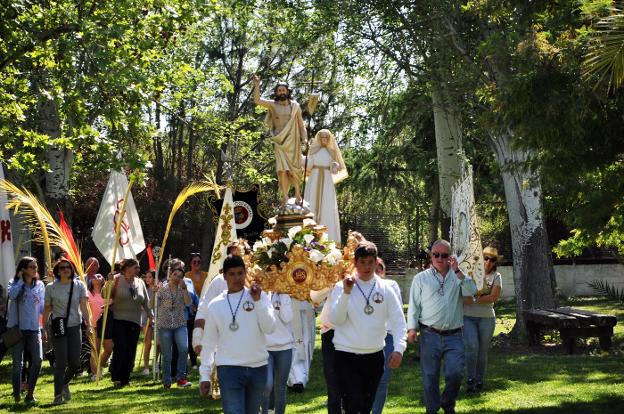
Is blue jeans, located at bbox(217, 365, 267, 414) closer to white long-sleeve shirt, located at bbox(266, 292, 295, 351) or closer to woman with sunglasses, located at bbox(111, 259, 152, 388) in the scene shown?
white long-sleeve shirt, located at bbox(266, 292, 295, 351)

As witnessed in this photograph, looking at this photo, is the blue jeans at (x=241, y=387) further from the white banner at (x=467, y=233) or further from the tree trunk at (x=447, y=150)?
the tree trunk at (x=447, y=150)

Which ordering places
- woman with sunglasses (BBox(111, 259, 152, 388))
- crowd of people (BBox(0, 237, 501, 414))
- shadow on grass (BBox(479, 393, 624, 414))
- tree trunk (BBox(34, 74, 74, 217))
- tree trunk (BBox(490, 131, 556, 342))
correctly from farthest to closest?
tree trunk (BBox(34, 74, 74, 217)) < tree trunk (BBox(490, 131, 556, 342)) < woman with sunglasses (BBox(111, 259, 152, 388)) < shadow on grass (BBox(479, 393, 624, 414)) < crowd of people (BBox(0, 237, 501, 414))

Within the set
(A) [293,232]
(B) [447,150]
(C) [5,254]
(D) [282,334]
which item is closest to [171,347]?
(C) [5,254]

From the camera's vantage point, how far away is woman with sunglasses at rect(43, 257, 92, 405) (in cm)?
1391

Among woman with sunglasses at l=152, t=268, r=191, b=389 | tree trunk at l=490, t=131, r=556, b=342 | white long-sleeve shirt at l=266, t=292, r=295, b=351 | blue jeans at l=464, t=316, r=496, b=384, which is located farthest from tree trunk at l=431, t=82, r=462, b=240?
white long-sleeve shirt at l=266, t=292, r=295, b=351

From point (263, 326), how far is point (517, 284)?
44.6ft

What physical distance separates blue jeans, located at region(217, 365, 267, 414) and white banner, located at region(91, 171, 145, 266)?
30.1 feet

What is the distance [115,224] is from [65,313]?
14.3 ft

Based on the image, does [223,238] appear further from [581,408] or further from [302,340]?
[581,408]

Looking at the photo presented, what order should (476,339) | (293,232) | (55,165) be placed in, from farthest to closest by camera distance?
(55,165) → (476,339) → (293,232)

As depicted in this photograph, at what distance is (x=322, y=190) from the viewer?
1756cm

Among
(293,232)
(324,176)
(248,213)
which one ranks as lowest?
(293,232)

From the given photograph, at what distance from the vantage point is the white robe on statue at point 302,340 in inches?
520

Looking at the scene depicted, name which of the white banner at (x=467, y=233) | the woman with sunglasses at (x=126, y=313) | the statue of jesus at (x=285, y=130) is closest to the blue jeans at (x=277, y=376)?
the white banner at (x=467, y=233)
